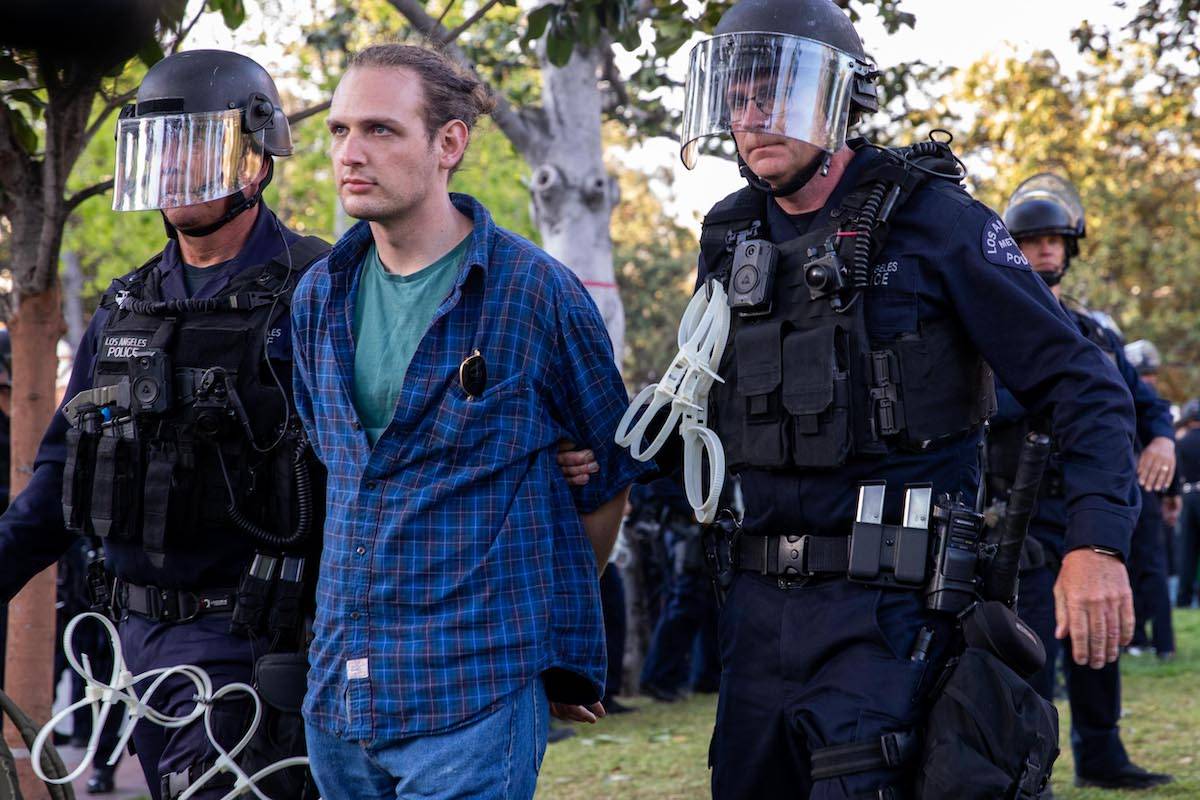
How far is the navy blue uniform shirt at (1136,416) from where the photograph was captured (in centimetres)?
567

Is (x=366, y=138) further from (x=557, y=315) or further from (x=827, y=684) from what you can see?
(x=827, y=684)

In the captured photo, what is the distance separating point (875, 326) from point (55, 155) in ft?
9.32

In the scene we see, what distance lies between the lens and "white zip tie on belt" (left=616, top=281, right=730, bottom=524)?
11.0 feet

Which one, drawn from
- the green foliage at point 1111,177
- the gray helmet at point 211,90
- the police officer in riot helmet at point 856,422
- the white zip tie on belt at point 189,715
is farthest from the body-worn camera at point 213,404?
the green foliage at point 1111,177

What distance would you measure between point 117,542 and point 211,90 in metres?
1.25

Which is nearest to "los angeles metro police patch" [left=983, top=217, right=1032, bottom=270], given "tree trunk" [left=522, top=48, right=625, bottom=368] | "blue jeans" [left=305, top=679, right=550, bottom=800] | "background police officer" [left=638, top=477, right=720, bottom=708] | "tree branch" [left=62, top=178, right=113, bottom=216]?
"blue jeans" [left=305, top=679, right=550, bottom=800]

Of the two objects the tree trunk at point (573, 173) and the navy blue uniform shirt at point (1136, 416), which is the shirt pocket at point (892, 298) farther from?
the tree trunk at point (573, 173)

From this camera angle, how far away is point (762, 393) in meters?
3.29

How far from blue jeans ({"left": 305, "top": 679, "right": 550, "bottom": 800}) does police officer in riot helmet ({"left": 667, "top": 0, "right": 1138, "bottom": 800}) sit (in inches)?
21.5

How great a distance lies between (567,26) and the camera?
5.58 m

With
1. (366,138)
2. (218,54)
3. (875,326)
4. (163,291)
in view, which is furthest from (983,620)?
(218,54)

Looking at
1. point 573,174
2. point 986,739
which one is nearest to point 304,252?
point 986,739

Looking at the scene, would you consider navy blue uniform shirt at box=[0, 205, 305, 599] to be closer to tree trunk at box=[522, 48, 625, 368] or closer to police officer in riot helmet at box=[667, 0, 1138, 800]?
police officer in riot helmet at box=[667, 0, 1138, 800]

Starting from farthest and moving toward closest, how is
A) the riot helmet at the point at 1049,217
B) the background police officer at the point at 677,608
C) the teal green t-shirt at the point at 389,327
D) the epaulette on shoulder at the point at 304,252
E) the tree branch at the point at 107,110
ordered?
the background police officer at the point at 677,608 < the riot helmet at the point at 1049,217 < the tree branch at the point at 107,110 < the epaulette on shoulder at the point at 304,252 < the teal green t-shirt at the point at 389,327
